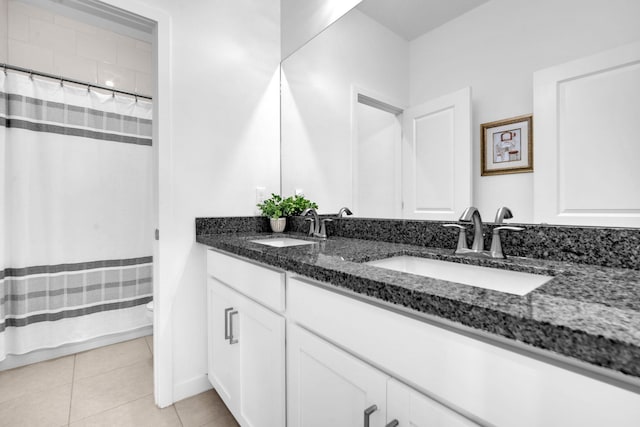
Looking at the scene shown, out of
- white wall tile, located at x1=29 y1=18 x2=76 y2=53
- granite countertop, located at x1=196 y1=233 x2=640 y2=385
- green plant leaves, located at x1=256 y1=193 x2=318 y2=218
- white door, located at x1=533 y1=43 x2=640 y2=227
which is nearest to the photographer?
granite countertop, located at x1=196 y1=233 x2=640 y2=385

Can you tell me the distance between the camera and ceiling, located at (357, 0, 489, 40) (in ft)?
3.51

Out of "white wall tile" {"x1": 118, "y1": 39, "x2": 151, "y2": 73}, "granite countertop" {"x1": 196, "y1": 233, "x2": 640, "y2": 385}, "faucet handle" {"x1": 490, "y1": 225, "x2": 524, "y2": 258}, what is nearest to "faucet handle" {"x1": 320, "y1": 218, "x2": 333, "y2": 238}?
"granite countertop" {"x1": 196, "y1": 233, "x2": 640, "y2": 385}

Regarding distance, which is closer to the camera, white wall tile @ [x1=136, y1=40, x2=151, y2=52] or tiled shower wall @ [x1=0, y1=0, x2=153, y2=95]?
tiled shower wall @ [x1=0, y1=0, x2=153, y2=95]


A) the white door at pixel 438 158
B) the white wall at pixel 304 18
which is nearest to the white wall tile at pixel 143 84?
the white wall at pixel 304 18

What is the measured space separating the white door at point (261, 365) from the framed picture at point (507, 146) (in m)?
0.82

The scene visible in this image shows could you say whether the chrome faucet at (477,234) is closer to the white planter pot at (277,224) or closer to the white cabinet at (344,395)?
the white cabinet at (344,395)

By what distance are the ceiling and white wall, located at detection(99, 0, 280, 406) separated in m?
0.82

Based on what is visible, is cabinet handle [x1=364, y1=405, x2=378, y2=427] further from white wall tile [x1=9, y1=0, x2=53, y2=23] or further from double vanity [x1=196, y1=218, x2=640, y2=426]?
white wall tile [x1=9, y1=0, x2=53, y2=23]

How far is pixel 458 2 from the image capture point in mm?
1059

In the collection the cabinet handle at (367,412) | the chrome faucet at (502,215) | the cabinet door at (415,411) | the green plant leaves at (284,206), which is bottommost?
the cabinet handle at (367,412)

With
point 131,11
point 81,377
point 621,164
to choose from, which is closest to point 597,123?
point 621,164

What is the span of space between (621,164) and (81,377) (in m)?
2.56

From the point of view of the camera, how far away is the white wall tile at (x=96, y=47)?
2.23m

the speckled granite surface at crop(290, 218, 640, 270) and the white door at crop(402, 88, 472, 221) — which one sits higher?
the white door at crop(402, 88, 472, 221)
